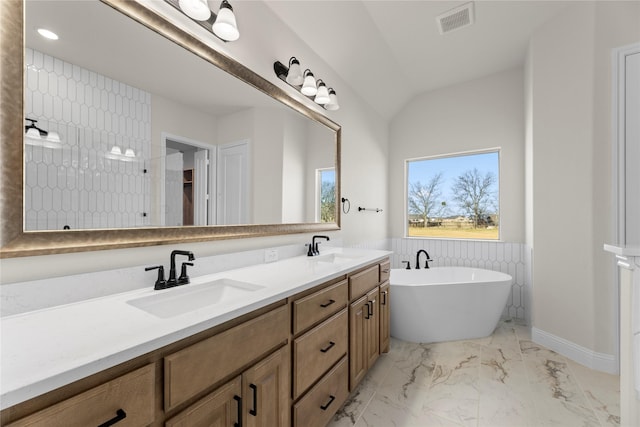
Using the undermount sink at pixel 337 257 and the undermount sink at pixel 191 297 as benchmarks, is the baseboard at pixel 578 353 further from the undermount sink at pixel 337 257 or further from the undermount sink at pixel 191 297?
the undermount sink at pixel 191 297

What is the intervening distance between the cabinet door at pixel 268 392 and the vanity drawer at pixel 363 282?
666 mm

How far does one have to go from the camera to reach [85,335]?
29.0 inches

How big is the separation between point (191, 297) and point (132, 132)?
2.49 feet

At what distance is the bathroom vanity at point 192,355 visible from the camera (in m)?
0.59

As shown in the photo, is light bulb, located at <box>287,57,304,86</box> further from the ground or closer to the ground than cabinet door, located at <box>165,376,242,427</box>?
further from the ground

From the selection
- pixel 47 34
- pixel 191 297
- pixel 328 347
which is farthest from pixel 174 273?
pixel 47 34

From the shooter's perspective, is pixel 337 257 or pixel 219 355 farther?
pixel 337 257

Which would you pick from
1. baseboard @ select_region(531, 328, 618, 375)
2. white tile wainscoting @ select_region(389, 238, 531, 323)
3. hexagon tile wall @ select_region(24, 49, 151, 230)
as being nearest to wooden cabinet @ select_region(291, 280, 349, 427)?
hexagon tile wall @ select_region(24, 49, 151, 230)

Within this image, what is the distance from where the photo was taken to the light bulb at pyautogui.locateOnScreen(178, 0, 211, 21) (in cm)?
130

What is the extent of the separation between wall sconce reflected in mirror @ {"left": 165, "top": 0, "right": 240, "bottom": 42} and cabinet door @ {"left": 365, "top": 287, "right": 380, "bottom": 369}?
5.88 feet

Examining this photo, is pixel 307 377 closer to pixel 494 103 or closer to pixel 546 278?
pixel 546 278

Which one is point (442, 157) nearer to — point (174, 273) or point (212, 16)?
point (212, 16)

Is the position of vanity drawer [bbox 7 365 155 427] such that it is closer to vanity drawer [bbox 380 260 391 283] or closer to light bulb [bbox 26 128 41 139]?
light bulb [bbox 26 128 41 139]

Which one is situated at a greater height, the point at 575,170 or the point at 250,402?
the point at 575,170
